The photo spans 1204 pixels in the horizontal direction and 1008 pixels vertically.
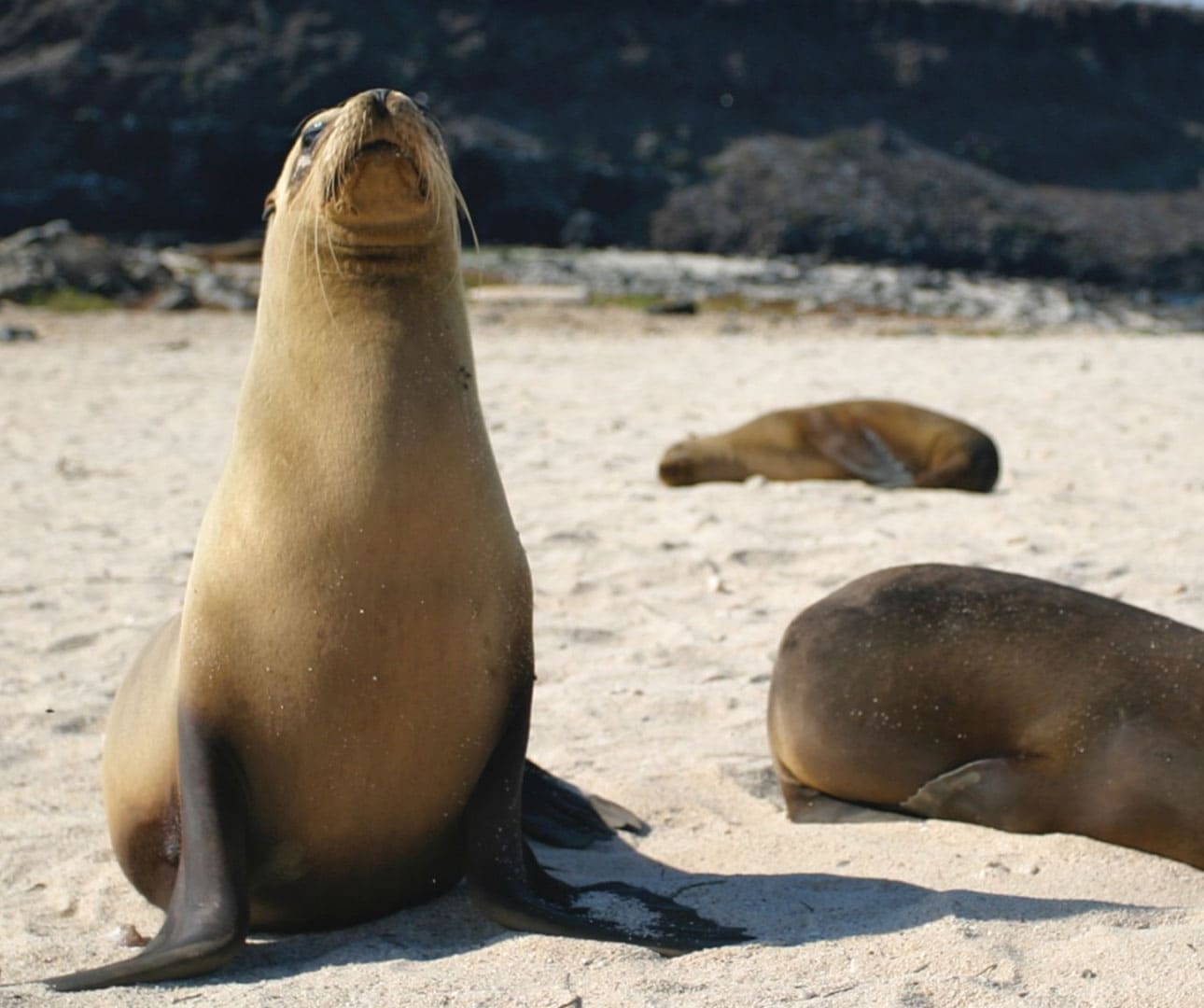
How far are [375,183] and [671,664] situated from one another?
1.95 m

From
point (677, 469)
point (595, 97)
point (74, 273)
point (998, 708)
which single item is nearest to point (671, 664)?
point (998, 708)

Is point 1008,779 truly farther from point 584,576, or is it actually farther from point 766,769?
point 584,576

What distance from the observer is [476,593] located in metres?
2.72

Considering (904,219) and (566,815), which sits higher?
(904,219)

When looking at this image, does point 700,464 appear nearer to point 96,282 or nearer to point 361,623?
point 361,623

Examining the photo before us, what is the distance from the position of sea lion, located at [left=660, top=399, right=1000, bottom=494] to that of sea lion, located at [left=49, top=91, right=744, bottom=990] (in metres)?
4.28

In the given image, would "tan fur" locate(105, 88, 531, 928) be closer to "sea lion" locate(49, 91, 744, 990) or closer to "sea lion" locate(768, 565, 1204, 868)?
"sea lion" locate(49, 91, 744, 990)

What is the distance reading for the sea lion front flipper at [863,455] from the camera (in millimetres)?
7426

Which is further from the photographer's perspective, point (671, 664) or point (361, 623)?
point (671, 664)

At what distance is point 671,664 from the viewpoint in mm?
4328

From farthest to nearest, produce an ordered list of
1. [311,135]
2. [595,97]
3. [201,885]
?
[595,97]
[311,135]
[201,885]

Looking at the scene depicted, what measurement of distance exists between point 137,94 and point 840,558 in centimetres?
3036

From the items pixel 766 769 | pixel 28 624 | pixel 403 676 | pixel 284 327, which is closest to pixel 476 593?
pixel 403 676

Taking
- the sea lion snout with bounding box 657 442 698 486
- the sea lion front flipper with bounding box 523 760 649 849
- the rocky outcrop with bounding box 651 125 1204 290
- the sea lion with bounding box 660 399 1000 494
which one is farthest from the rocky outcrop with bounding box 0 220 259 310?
the rocky outcrop with bounding box 651 125 1204 290
